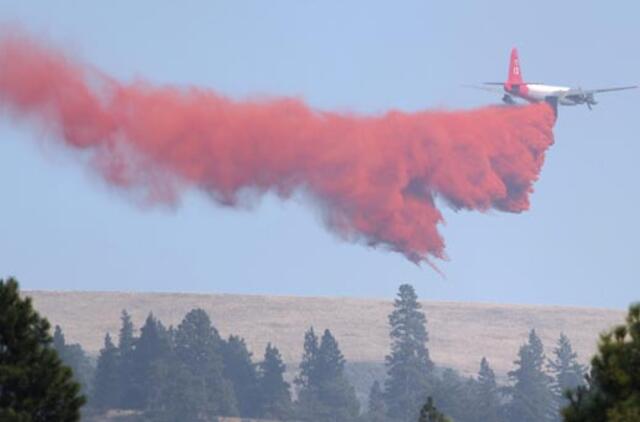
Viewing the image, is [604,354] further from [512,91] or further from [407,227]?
[512,91]

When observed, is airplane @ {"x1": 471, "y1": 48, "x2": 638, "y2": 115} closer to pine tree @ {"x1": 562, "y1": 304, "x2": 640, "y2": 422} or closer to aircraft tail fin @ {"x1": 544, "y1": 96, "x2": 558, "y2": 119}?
aircraft tail fin @ {"x1": 544, "y1": 96, "x2": 558, "y2": 119}

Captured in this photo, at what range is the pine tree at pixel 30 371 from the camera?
6241 centimetres

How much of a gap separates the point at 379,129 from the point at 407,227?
9921mm

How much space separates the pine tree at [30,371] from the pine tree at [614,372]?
1431cm

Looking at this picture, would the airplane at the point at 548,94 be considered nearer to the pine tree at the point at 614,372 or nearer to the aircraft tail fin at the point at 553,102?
the aircraft tail fin at the point at 553,102

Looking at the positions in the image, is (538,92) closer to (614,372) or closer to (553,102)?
(553,102)

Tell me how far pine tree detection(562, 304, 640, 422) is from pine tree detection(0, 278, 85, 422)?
14.3m

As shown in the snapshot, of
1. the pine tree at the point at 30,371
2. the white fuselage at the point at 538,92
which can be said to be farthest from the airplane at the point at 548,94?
the pine tree at the point at 30,371

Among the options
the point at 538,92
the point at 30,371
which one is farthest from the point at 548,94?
the point at 30,371

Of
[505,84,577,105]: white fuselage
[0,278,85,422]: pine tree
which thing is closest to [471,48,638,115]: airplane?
[505,84,577,105]: white fuselage

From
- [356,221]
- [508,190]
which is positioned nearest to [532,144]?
[508,190]

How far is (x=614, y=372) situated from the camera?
5644 centimetres

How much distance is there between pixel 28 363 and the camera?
6319 cm

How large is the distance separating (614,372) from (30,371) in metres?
16.7
